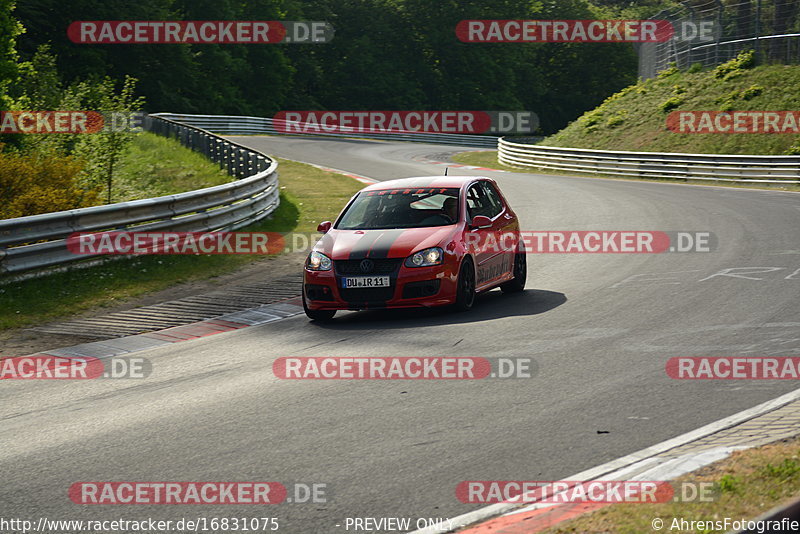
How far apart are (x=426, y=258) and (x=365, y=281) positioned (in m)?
0.74

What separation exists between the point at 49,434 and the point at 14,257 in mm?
6630

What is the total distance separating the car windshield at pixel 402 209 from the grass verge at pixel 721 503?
22.7 ft

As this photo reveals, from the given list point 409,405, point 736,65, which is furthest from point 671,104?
point 409,405

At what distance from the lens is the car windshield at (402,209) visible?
1198 cm

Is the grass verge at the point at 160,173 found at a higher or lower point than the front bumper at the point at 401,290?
higher

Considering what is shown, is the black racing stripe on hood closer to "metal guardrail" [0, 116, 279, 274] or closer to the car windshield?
the car windshield

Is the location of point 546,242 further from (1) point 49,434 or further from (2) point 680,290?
(1) point 49,434

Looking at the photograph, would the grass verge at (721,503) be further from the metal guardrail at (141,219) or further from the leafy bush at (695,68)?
the leafy bush at (695,68)

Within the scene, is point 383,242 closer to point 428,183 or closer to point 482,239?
point 482,239

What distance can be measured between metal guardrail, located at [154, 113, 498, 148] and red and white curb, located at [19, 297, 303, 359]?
1621 inches

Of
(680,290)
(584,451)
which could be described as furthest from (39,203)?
(584,451)

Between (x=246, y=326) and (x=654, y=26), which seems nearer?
(x=246, y=326)

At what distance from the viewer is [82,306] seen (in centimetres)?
1245

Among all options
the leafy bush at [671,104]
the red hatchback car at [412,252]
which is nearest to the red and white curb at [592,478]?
the red hatchback car at [412,252]
